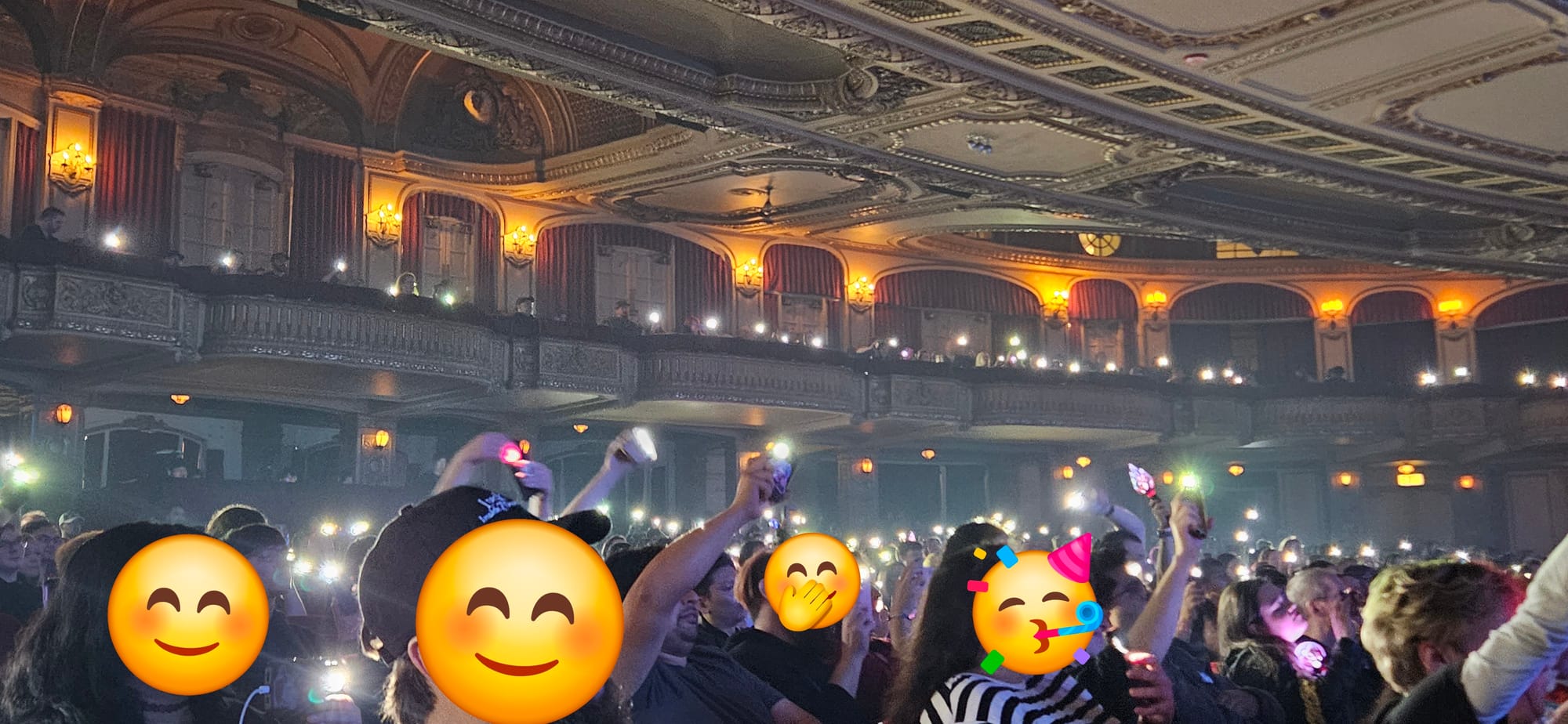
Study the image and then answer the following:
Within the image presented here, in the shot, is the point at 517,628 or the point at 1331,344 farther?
the point at 1331,344

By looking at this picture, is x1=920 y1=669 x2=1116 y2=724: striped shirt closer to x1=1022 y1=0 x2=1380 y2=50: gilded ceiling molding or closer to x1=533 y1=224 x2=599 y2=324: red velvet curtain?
x1=1022 y1=0 x2=1380 y2=50: gilded ceiling molding

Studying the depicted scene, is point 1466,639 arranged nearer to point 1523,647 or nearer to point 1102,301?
point 1523,647

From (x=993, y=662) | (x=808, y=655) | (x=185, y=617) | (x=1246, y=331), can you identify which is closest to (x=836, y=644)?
(x=808, y=655)

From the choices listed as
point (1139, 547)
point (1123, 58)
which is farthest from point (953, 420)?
point (1139, 547)

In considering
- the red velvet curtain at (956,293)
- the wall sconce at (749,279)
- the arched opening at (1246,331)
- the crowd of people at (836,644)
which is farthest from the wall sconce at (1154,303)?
the crowd of people at (836,644)

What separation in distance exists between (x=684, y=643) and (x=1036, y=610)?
118 centimetres

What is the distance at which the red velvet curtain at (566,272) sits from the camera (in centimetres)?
2075

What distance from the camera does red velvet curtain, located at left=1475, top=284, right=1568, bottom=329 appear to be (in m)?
26.2

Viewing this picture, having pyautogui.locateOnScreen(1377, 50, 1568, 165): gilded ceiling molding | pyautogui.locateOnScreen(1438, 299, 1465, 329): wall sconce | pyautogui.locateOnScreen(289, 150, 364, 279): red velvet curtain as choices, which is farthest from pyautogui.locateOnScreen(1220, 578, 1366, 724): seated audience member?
pyautogui.locateOnScreen(1438, 299, 1465, 329): wall sconce

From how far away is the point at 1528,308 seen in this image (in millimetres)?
26562

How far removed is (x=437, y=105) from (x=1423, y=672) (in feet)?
59.9

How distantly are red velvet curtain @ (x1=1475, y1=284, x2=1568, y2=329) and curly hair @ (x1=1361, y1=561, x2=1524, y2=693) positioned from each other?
27088 mm

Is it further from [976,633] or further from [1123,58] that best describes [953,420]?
[976,633]

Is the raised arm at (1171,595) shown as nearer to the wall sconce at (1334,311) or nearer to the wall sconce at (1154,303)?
the wall sconce at (1154,303)
